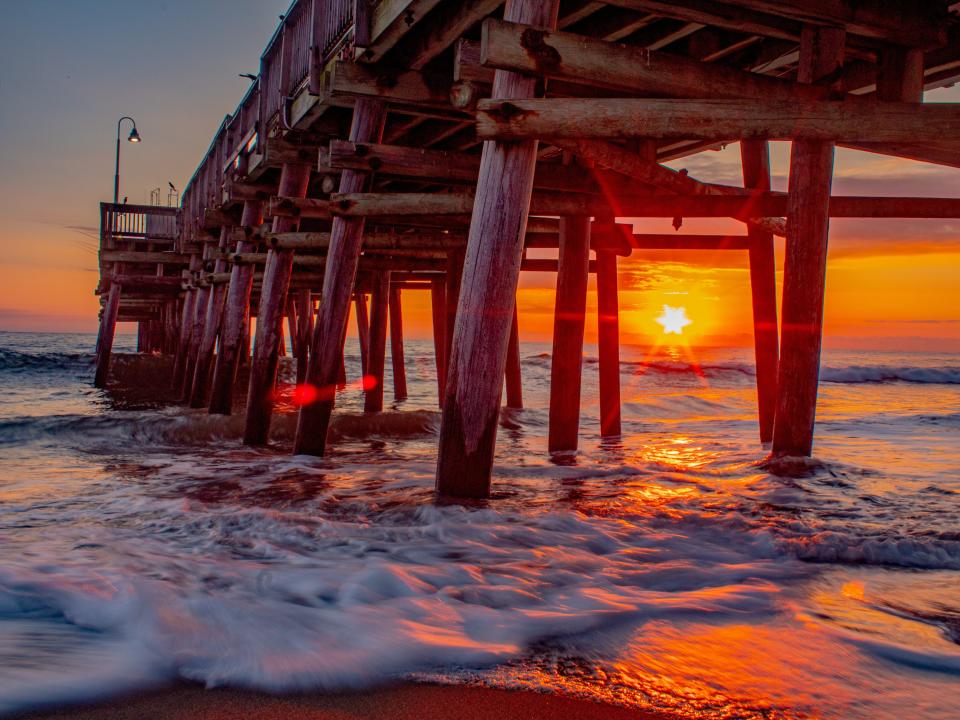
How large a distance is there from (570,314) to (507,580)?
11.8 ft

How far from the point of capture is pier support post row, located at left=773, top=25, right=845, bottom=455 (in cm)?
486

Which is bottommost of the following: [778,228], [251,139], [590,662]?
[590,662]

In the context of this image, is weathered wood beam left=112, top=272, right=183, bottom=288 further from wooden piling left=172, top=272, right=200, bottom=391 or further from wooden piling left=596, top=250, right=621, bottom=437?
wooden piling left=596, top=250, right=621, bottom=437

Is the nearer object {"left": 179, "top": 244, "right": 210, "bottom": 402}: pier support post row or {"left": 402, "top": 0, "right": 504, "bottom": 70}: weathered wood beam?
{"left": 402, "top": 0, "right": 504, "bottom": 70}: weathered wood beam

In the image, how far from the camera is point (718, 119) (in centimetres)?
368

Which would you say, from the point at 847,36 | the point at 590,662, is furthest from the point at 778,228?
the point at 590,662

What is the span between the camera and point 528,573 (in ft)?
11.2

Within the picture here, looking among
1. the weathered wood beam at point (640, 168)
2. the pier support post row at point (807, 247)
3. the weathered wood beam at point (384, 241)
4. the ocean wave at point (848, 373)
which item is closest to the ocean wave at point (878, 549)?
the pier support post row at point (807, 247)

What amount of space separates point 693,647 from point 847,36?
4400 millimetres

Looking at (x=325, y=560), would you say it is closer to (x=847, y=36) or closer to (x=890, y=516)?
(x=890, y=516)

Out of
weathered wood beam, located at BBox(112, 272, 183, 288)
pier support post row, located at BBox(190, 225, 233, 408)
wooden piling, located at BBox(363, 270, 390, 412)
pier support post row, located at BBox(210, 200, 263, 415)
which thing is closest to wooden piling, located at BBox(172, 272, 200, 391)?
weathered wood beam, located at BBox(112, 272, 183, 288)

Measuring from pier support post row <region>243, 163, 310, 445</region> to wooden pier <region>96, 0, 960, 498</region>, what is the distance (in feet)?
0.07

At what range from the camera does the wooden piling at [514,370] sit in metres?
11.2

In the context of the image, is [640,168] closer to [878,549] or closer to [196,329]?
[878,549]
